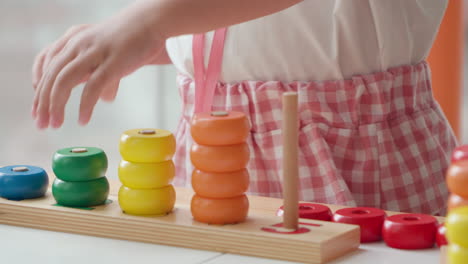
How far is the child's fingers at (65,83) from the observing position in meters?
0.78

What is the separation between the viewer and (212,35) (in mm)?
1003

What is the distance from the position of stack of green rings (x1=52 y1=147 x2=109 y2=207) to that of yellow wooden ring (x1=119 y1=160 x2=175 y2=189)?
0.13 ft

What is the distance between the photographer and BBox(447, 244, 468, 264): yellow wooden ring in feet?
1.65

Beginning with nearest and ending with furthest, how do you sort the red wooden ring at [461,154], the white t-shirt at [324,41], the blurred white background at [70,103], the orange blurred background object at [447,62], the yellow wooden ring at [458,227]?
the yellow wooden ring at [458,227], the red wooden ring at [461,154], the white t-shirt at [324,41], the orange blurred background object at [447,62], the blurred white background at [70,103]

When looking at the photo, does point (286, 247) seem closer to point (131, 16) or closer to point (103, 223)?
point (103, 223)

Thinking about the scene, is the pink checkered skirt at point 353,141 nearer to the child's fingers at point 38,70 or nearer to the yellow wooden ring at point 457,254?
the child's fingers at point 38,70

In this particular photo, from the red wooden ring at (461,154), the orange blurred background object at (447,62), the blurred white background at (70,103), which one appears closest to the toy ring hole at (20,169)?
the red wooden ring at (461,154)

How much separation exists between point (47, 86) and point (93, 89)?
2.4 inches

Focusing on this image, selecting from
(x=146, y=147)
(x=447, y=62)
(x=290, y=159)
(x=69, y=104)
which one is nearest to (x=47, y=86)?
(x=146, y=147)


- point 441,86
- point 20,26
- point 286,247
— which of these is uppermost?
point 20,26

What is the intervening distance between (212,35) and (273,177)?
0.20 metres

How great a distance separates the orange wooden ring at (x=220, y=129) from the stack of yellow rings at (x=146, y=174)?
1.9 inches

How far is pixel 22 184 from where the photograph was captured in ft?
2.62

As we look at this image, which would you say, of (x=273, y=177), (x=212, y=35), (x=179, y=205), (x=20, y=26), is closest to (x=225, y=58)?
(x=212, y=35)
